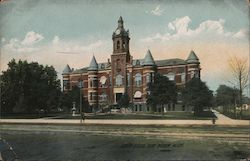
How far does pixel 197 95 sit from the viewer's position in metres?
3.19

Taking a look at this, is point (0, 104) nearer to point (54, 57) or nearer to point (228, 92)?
point (54, 57)

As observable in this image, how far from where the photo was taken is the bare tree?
10.4 feet

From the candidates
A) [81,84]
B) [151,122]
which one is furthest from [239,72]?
[81,84]

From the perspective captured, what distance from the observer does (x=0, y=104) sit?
11.0 feet

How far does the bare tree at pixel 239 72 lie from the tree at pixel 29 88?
1.49m

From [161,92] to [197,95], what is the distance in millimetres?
308

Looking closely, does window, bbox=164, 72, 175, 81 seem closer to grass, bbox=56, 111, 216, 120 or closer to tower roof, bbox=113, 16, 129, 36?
grass, bbox=56, 111, 216, 120

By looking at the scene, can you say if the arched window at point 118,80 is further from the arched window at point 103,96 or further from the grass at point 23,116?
the grass at point 23,116

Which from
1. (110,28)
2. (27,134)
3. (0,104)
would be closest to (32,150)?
(27,134)

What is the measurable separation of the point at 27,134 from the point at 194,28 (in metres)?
1.71

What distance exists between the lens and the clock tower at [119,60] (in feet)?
10.4

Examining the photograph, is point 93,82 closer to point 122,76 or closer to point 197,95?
point 122,76

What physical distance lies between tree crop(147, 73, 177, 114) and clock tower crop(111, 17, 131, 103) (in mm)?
267

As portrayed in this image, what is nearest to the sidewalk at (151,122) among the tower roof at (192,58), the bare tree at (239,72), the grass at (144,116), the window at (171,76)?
the grass at (144,116)
